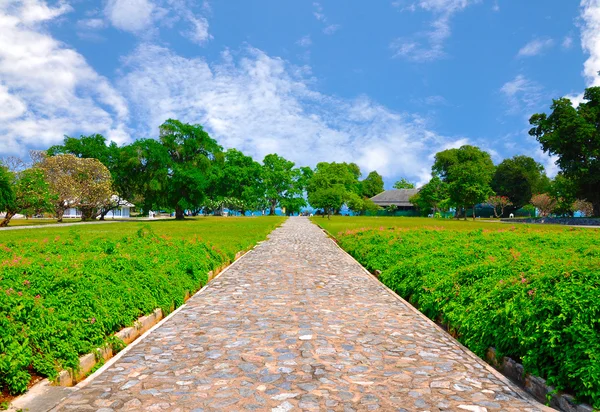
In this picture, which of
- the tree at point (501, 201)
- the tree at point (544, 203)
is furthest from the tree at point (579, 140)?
the tree at point (501, 201)

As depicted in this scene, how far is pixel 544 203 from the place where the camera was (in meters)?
77.7

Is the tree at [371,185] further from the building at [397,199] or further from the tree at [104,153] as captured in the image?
the tree at [104,153]

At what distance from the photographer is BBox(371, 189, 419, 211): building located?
102312 millimetres

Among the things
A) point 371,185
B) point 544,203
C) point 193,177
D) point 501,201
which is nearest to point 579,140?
point 544,203

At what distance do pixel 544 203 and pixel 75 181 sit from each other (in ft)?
264

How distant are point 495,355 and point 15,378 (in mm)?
5592

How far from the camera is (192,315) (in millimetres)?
7465

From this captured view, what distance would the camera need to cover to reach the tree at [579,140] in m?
50.4

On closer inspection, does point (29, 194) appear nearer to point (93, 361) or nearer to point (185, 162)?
point (185, 162)

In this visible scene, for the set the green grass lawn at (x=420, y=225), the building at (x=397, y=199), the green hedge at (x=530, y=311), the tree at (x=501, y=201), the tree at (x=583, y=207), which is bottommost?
the green hedge at (x=530, y=311)

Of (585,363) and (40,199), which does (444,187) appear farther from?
(585,363)

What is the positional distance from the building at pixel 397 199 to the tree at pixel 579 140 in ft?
155

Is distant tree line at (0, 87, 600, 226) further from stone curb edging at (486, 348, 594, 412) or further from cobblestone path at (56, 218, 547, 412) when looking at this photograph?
stone curb edging at (486, 348, 594, 412)

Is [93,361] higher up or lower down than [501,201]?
lower down
